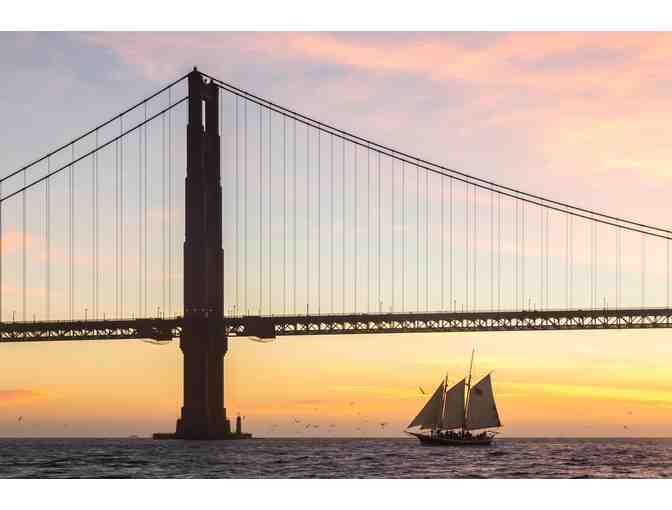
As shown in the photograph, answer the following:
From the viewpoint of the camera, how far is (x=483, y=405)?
534 feet

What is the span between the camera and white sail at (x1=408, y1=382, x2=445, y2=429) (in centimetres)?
16400

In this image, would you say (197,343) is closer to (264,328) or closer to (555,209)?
(264,328)

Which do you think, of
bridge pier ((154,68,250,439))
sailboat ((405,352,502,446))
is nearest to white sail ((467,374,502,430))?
sailboat ((405,352,502,446))

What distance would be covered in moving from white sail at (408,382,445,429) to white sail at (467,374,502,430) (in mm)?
3302

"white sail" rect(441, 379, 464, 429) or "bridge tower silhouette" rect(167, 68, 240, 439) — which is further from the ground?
A: "bridge tower silhouette" rect(167, 68, 240, 439)

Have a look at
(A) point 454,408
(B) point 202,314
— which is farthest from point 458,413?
(B) point 202,314

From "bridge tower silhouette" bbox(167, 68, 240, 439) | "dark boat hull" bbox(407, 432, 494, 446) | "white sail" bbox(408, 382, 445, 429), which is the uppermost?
"bridge tower silhouette" bbox(167, 68, 240, 439)

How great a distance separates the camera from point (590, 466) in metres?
119

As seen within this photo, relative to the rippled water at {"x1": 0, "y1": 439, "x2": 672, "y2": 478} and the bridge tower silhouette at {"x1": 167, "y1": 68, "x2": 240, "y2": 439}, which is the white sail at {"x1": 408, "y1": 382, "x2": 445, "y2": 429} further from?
the bridge tower silhouette at {"x1": 167, "y1": 68, "x2": 240, "y2": 439}

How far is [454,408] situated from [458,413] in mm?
707

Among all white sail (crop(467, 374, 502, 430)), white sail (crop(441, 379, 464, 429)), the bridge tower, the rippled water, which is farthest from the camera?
white sail (crop(441, 379, 464, 429))

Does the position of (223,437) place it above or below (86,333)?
below
